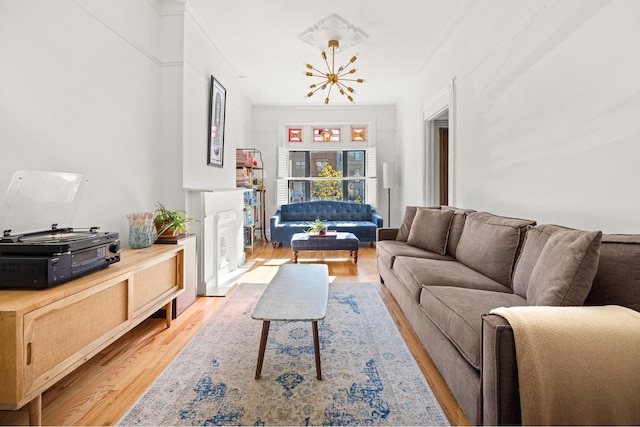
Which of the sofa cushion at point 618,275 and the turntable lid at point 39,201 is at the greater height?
the turntable lid at point 39,201

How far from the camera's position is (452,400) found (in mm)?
1717

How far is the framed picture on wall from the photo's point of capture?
4.02m

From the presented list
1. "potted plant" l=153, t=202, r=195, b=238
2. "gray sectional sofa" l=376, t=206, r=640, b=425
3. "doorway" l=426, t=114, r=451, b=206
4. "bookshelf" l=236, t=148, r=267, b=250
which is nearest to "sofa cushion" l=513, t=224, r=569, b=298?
"gray sectional sofa" l=376, t=206, r=640, b=425

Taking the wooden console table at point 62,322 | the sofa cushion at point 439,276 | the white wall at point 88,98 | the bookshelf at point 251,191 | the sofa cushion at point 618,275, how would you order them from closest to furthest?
the wooden console table at point 62,322 → the sofa cushion at point 618,275 → the white wall at point 88,98 → the sofa cushion at point 439,276 → the bookshelf at point 251,191

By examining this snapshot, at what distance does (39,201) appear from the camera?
1.92 meters

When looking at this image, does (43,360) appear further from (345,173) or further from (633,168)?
(345,173)

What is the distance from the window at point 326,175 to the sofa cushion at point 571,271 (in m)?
5.86

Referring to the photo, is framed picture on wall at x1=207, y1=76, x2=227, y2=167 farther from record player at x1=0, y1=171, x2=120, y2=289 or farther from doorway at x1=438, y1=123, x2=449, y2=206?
doorway at x1=438, y1=123, x2=449, y2=206

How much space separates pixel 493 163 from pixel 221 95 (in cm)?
326

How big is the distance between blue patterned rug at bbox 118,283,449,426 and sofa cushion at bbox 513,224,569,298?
30.1 inches

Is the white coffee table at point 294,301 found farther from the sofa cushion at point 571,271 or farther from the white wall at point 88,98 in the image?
the white wall at point 88,98

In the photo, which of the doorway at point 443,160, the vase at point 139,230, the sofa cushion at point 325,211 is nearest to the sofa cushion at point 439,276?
the vase at point 139,230

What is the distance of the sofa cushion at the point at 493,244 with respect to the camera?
2.23 metres

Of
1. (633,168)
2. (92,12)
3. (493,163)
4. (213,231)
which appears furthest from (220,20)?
(633,168)
